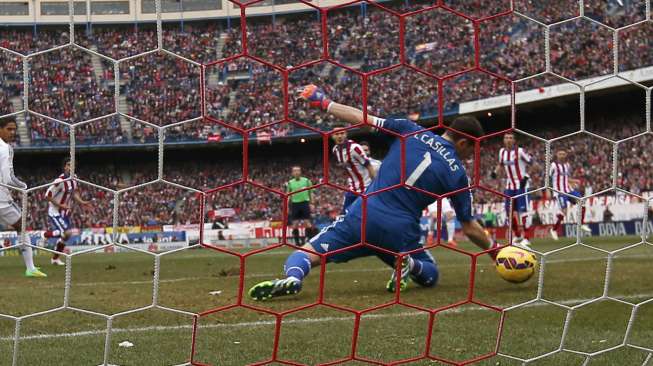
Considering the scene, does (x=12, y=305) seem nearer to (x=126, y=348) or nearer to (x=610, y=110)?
(x=126, y=348)

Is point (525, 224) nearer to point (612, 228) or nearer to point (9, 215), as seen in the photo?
point (612, 228)

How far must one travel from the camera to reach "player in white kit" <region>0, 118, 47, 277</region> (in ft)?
11.3

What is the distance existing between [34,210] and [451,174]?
12.5 m

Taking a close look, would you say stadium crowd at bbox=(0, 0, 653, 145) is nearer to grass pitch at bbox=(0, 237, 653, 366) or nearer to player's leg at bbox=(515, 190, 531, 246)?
player's leg at bbox=(515, 190, 531, 246)

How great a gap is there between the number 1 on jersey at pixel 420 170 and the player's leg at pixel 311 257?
445 mm

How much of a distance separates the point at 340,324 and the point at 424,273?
1.90 m

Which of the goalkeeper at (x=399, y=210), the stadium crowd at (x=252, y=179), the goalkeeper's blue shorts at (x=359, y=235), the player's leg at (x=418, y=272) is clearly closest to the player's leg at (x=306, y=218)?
the stadium crowd at (x=252, y=179)

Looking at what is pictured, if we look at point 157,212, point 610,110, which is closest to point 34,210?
point 157,212

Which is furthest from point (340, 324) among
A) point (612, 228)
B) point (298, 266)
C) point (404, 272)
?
point (612, 228)

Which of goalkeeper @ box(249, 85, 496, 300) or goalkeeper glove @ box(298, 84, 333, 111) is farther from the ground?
goalkeeper glove @ box(298, 84, 333, 111)

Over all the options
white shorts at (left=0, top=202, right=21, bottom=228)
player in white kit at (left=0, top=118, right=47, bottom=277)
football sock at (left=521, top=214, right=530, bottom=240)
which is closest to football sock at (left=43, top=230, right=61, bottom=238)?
player in white kit at (left=0, top=118, right=47, bottom=277)

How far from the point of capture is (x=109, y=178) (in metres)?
27.7

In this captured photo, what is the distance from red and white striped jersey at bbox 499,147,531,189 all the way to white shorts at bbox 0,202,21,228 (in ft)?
25.6

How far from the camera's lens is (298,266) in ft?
16.8
